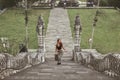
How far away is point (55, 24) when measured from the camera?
114ft

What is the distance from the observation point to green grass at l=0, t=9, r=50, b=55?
27916 mm

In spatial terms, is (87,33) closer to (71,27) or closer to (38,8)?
(71,27)

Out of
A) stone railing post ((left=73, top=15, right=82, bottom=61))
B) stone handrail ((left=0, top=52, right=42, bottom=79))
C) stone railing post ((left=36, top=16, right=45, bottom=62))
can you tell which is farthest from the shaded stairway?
stone railing post ((left=73, top=15, right=82, bottom=61))

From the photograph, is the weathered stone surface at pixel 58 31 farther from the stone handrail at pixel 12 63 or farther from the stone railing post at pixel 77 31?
the stone handrail at pixel 12 63

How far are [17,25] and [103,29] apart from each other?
31.2ft

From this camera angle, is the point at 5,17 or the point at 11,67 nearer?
the point at 11,67

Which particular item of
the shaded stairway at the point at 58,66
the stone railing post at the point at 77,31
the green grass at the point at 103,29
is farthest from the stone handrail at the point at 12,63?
the green grass at the point at 103,29

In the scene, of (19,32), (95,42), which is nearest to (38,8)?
(19,32)

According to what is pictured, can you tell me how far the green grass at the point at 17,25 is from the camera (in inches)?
1099

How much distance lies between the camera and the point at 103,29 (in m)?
32.5

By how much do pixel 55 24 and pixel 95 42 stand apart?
323 inches

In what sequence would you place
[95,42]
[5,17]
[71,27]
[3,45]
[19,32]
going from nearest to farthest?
[3,45] < [95,42] < [19,32] < [71,27] < [5,17]

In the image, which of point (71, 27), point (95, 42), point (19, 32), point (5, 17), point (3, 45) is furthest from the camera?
point (5, 17)

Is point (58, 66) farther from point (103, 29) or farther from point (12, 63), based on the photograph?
point (103, 29)
